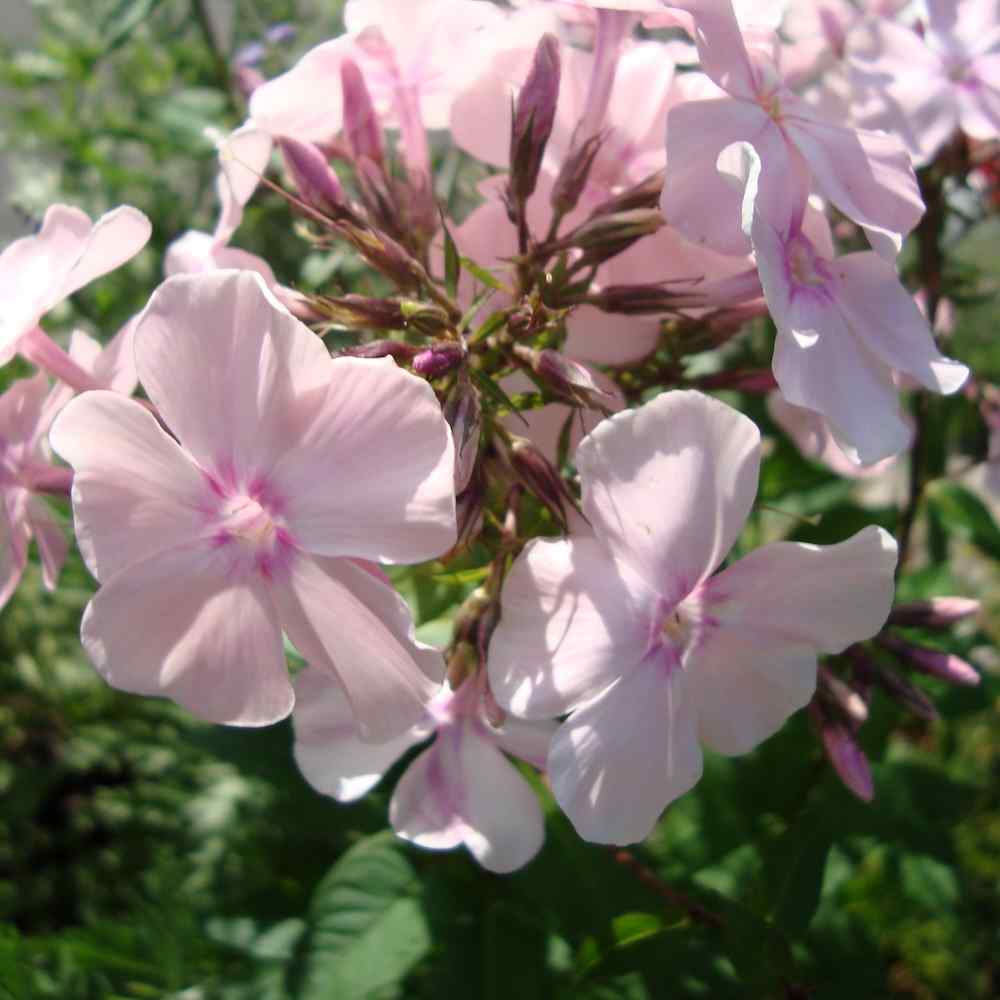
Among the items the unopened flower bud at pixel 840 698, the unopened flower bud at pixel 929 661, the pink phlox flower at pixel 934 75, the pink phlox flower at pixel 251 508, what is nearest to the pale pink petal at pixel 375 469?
the pink phlox flower at pixel 251 508

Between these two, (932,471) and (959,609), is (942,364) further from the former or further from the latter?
(932,471)

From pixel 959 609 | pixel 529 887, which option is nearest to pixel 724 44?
pixel 959 609

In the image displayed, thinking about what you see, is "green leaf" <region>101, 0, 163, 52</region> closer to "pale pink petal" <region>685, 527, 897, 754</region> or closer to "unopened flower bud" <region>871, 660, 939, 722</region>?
"pale pink petal" <region>685, 527, 897, 754</region>

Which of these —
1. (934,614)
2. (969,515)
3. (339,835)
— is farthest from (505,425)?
(969,515)

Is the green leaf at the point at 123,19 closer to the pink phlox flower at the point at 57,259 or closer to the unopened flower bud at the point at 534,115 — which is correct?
the pink phlox flower at the point at 57,259

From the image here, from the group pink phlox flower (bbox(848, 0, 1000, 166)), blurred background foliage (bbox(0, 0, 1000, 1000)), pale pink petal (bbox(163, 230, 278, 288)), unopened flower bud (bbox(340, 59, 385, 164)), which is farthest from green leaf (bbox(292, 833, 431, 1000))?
pink phlox flower (bbox(848, 0, 1000, 166))

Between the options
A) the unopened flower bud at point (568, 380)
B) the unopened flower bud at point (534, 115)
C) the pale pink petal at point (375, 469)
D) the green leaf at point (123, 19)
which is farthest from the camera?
the green leaf at point (123, 19)
